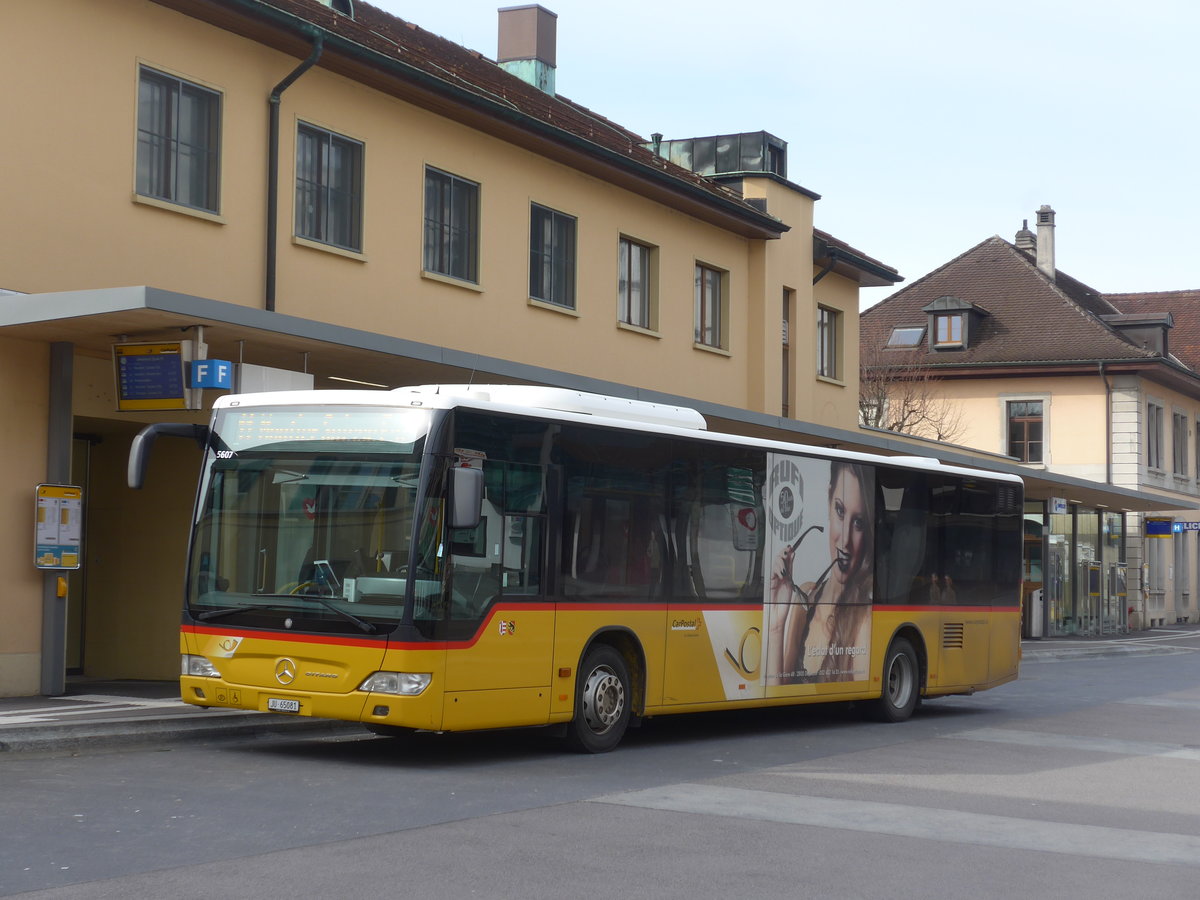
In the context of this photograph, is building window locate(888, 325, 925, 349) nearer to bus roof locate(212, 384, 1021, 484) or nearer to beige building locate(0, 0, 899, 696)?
beige building locate(0, 0, 899, 696)

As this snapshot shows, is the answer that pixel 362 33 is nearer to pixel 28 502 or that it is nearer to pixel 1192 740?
pixel 28 502

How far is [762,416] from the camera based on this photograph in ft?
74.2

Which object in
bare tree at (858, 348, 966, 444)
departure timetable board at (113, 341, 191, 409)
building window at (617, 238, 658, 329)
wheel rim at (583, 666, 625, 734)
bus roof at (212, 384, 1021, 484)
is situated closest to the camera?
bus roof at (212, 384, 1021, 484)

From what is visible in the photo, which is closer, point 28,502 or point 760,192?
point 28,502

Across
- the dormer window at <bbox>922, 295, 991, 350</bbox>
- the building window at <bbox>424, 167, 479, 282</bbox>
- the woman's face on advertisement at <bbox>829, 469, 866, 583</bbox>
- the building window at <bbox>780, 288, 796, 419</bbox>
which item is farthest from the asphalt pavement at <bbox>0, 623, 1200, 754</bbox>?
the dormer window at <bbox>922, 295, 991, 350</bbox>

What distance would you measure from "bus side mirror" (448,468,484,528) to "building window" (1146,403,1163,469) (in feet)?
146

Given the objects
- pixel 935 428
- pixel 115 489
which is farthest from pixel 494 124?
pixel 935 428

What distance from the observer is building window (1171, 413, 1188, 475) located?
54594 mm

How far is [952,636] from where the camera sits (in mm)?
18062

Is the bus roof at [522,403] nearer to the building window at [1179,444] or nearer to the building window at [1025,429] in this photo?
the building window at [1025,429]

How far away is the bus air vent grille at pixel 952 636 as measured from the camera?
1794 cm

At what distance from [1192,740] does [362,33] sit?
505 inches

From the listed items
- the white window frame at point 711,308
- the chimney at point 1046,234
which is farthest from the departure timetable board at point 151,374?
the chimney at point 1046,234

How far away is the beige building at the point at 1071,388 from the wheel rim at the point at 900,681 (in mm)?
30090
